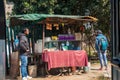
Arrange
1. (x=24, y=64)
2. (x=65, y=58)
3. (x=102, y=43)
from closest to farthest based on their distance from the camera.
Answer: (x=24, y=64) < (x=65, y=58) < (x=102, y=43)

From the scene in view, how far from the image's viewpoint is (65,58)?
13.8 meters

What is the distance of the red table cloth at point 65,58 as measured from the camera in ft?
44.3

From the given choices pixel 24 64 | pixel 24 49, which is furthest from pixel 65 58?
pixel 24 49

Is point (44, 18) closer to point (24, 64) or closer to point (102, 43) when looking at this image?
point (24, 64)

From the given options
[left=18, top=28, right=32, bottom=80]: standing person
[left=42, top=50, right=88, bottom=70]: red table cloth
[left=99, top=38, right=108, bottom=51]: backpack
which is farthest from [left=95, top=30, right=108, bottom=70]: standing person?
[left=18, top=28, right=32, bottom=80]: standing person

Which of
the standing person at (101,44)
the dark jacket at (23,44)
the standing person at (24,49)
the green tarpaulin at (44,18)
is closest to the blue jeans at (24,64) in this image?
the standing person at (24,49)

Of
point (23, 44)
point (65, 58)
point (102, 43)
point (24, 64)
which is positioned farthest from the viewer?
point (102, 43)

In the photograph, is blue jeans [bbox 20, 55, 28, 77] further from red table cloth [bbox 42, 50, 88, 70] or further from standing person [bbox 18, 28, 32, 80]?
red table cloth [bbox 42, 50, 88, 70]

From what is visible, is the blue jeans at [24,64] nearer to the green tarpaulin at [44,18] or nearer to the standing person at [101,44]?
the green tarpaulin at [44,18]

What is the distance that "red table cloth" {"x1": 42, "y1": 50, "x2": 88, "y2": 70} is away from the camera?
13.5m

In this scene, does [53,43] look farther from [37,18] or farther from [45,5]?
[45,5]

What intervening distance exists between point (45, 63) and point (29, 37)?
1933 millimetres

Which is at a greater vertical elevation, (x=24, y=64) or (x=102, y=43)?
(x=102, y=43)

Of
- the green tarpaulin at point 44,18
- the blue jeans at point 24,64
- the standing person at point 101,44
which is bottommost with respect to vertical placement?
the blue jeans at point 24,64
